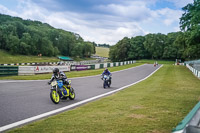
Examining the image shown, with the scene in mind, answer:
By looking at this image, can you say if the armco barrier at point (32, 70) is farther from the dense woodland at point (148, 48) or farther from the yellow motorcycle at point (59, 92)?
the dense woodland at point (148, 48)

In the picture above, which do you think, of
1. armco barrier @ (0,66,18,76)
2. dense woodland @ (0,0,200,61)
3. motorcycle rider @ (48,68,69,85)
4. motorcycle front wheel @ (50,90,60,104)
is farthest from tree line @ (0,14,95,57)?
motorcycle front wheel @ (50,90,60,104)

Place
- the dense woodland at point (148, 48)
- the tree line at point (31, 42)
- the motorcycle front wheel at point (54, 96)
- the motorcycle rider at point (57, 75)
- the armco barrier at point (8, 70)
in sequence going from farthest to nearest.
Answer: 1. the dense woodland at point (148, 48)
2. the tree line at point (31, 42)
3. the armco barrier at point (8, 70)
4. the motorcycle rider at point (57, 75)
5. the motorcycle front wheel at point (54, 96)

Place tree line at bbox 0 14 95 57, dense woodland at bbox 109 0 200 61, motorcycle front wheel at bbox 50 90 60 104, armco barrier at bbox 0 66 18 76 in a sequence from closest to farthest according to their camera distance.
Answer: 1. motorcycle front wheel at bbox 50 90 60 104
2. armco barrier at bbox 0 66 18 76
3. tree line at bbox 0 14 95 57
4. dense woodland at bbox 109 0 200 61

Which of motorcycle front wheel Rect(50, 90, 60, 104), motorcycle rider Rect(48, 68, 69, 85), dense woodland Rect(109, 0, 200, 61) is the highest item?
dense woodland Rect(109, 0, 200, 61)

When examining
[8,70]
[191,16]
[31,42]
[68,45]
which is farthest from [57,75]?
[68,45]

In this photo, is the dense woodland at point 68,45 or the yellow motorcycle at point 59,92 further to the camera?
the dense woodland at point 68,45

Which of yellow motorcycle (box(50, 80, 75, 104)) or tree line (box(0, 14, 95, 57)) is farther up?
tree line (box(0, 14, 95, 57))

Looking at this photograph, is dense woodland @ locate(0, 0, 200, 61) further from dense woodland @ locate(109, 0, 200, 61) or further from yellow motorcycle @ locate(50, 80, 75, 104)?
yellow motorcycle @ locate(50, 80, 75, 104)

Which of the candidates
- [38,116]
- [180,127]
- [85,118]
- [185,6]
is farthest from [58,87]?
[185,6]

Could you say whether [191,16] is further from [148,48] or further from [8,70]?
[148,48]

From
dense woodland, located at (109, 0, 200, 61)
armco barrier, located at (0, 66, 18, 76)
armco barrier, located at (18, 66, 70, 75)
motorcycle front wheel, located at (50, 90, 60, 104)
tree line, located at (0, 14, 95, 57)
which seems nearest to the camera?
motorcycle front wheel, located at (50, 90, 60, 104)

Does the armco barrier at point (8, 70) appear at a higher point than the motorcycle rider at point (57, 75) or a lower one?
lower

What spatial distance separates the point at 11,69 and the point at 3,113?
1758 centimetres

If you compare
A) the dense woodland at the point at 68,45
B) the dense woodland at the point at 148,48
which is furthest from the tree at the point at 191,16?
the dense woodland at the point at 148,48
